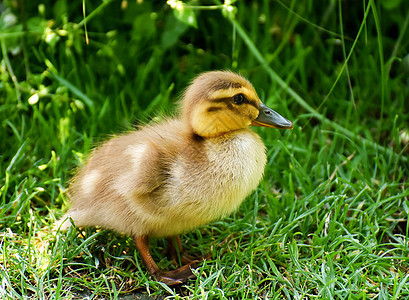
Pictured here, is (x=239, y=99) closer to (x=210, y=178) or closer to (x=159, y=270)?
(x=210, y=178)

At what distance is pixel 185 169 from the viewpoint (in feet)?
8.48

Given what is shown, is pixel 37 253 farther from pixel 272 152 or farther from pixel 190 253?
pixel 272 152

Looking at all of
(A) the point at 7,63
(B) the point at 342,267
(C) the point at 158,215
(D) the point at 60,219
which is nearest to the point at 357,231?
(B) the point at 342,267

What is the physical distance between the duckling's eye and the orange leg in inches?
28.0

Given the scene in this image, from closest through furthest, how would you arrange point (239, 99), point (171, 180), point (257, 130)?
point (171, 180) → point (239, 99) → point (257, 130)

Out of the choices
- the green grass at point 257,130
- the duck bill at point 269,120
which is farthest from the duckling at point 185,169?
the green grass at point 257,130

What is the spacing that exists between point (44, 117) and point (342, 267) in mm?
1964

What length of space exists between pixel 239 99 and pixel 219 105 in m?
0.10

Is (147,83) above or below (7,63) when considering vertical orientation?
below

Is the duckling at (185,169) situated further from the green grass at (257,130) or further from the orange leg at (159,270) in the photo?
the green grass at (257,130)

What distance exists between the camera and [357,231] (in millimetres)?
3010

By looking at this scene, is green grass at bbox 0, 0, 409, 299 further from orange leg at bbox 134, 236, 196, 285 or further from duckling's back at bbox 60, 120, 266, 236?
duckling's back at bbox 60, 120, 266, 236

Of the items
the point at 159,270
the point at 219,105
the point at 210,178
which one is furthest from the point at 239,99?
the point at 159,270

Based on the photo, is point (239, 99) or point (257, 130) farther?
point (257, 130)
